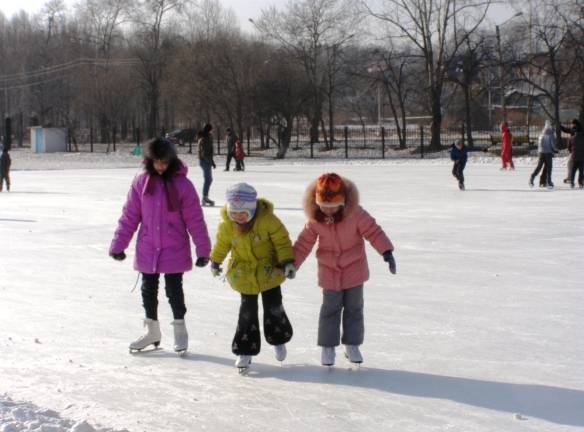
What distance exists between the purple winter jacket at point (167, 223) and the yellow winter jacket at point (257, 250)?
37 centimetres

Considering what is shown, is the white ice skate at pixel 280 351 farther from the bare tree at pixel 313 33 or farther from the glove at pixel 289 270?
the bare tree at pixel 313 33

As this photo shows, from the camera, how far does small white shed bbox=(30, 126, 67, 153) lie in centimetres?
4866

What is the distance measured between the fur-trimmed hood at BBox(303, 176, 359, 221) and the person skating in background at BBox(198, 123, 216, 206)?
1077 cm

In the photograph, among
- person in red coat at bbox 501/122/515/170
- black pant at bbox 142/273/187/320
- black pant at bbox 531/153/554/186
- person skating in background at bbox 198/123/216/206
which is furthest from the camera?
person in red coat at bbox 501/122/515/170

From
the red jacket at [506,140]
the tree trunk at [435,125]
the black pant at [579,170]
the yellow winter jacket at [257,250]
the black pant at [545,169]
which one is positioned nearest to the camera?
the yellow winter jacket at [257,250]

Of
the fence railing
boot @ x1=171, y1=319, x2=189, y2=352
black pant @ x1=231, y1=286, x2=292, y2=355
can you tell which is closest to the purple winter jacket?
boot @ x1=171, y1=319, x2=189, y2=352

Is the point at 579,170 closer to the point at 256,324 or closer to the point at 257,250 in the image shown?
the point at 256,324

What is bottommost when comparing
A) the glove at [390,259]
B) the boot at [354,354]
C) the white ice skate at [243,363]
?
the white ice skate at [243,363]

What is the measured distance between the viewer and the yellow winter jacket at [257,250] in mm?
4723

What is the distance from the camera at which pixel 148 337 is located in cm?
537

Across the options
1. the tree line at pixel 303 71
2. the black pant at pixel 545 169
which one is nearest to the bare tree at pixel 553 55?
the tree line at pixel 303 71

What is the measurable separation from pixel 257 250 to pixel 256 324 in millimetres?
470

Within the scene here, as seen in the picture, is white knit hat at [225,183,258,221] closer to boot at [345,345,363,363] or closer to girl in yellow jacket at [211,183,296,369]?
girl in yellow jacket at [211,183,296,369]

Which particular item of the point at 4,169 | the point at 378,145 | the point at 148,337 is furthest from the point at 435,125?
the point at 148,337
